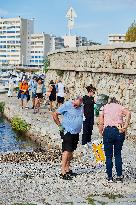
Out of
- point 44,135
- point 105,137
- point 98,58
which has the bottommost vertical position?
point 44,135

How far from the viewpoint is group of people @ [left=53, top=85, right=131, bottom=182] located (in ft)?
28.9

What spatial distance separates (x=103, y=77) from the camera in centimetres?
2020

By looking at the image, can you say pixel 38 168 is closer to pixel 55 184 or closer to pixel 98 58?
pixel 55 184

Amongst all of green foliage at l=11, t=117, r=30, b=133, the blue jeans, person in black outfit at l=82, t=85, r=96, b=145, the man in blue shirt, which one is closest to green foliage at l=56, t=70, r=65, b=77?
green foliage at l=11, t=117, r=30, b=133

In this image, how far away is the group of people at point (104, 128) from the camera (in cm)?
880

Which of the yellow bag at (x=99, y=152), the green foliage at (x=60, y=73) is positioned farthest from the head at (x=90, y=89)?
the green foliage at (x=60, y=73)

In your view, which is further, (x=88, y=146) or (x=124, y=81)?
(x=124, y=81)

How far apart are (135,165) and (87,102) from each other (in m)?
3.01

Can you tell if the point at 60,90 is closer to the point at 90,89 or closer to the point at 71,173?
the point at 90,89

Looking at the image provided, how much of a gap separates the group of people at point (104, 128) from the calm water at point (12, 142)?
4816mm

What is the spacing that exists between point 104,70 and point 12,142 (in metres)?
5.00

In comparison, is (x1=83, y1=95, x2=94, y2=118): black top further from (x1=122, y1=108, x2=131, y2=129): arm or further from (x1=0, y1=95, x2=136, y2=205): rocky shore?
(x1=122, y1=108, x2=131, y2=129): arm

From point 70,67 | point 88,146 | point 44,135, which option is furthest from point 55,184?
point 70,67

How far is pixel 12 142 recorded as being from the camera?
55.5 ft
